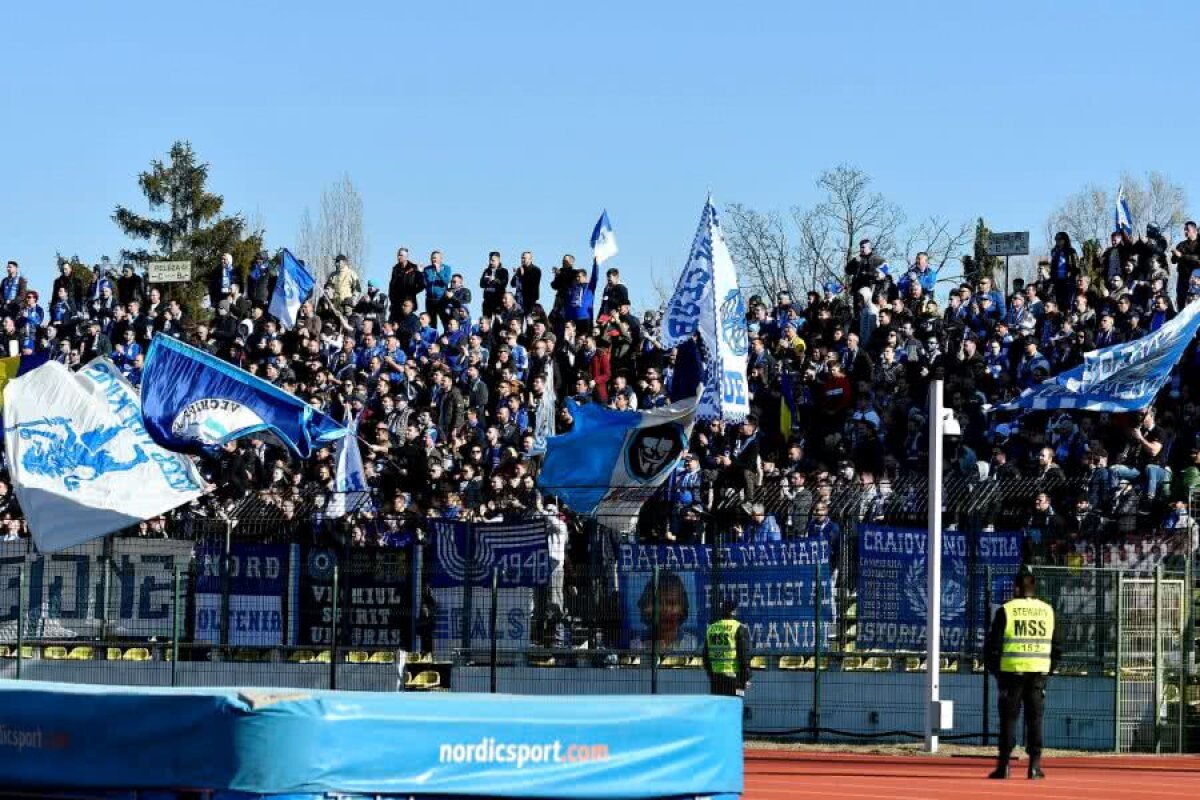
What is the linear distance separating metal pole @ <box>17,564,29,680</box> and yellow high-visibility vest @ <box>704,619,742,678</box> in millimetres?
10239

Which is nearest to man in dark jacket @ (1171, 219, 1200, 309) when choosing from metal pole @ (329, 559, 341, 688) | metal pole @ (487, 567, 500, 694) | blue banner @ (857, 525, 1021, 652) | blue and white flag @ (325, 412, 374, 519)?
blue banner @ (857, 525, 1021, 652)

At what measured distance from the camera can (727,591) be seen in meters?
27.1

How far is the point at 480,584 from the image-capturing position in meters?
28.1

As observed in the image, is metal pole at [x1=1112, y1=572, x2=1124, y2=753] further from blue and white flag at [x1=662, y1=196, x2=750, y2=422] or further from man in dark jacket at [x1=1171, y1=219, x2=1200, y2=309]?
man in dark jacket at [x1=1171, y1=219, x2=1200, y2=309]

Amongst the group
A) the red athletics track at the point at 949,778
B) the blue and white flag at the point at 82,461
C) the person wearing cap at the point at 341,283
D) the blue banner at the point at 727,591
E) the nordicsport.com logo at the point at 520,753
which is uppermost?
the person wearing cap at the point at 341,283

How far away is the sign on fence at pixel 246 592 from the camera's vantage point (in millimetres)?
29375

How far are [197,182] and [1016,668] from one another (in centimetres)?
7066

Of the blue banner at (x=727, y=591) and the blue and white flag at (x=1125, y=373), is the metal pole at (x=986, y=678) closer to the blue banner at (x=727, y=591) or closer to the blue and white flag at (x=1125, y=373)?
the blue banner at (x=727, y=591)

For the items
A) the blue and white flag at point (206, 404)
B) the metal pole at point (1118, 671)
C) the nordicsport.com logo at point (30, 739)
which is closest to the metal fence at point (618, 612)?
the metal pole at point (1118, 671)

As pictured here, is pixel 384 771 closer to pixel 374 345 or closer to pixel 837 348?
pixel 837 348

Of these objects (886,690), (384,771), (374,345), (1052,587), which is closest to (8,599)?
(374,345)

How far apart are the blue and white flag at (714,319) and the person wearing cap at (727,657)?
170 inches

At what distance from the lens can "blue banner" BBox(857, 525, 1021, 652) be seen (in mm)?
25812

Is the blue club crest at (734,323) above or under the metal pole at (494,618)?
above
